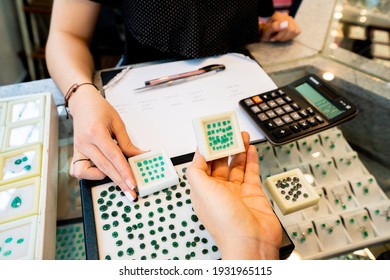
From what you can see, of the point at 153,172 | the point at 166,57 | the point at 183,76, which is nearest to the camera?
the point at 153,172

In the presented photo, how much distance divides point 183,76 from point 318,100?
317 mm

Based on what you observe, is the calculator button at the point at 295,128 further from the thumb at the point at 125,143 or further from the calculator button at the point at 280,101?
the thumb at the point at 125,143

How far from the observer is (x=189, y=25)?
788 millimetres

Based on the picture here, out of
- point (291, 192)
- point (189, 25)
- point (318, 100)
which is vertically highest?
point (189, 25)

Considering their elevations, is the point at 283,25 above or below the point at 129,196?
above

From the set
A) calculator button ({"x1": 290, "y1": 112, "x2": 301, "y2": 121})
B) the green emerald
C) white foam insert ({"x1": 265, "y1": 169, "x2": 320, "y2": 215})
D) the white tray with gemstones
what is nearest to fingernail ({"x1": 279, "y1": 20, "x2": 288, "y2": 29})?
calculator button ({"x1": 290, "y1": 112, "x2": 301, "y2": 121})

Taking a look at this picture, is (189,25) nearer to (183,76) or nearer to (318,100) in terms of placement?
(183,76)

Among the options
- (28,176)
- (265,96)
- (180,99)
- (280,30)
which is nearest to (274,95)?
(265,96)

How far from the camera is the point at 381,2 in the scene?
101 cm

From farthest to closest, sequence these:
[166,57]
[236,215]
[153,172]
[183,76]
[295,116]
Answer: [166,57] → [183,76] → [295,116] → [153,172] → [236,215]

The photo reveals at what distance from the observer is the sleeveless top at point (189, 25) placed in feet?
2.50

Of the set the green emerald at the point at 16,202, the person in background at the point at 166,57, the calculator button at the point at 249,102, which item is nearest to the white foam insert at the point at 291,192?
the person in background at the point at 166,57
